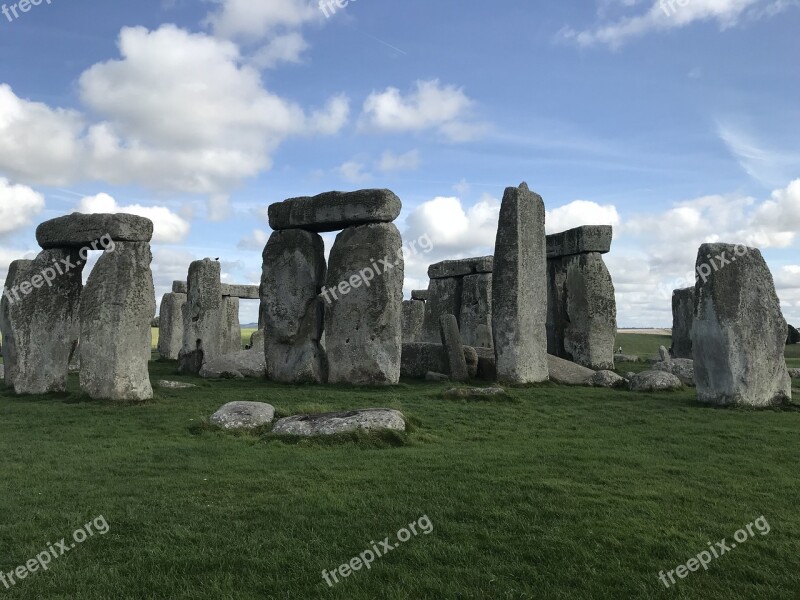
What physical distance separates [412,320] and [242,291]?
24.5 ft

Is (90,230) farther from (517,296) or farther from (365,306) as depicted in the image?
(517,296)

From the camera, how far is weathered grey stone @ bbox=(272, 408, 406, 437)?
25.0 ft

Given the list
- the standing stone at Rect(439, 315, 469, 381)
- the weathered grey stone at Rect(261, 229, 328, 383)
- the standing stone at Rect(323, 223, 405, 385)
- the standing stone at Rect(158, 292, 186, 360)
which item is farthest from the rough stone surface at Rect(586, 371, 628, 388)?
the standing stone at Rect(158, 292, 186, 360)

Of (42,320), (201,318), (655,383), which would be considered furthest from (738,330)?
(201,318)

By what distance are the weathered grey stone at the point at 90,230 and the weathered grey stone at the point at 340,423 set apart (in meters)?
5.22

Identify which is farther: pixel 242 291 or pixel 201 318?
pixel 242 291

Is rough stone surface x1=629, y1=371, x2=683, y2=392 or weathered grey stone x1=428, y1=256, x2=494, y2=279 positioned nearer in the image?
rough stone surface x1=629, y1=371, x2=683, y2=392

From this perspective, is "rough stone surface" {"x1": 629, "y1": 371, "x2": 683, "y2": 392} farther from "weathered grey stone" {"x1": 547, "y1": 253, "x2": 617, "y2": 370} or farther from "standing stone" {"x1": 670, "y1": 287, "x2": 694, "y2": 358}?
"standing stone" {"x1": 670, "y1": 287, "x2": 694, "y2": 358}

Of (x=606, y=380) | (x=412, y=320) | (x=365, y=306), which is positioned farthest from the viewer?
(x=412, y=320)

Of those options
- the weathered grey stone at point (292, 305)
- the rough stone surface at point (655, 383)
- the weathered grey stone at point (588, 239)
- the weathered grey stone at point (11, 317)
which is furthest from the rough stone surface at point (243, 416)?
the weathered grey stone at point (588, 239)

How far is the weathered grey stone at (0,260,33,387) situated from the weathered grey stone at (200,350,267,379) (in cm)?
450

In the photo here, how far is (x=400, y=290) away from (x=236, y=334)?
45.3 ft

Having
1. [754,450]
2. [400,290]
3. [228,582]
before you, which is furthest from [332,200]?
[228,582]

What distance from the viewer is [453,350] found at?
15.5 m
